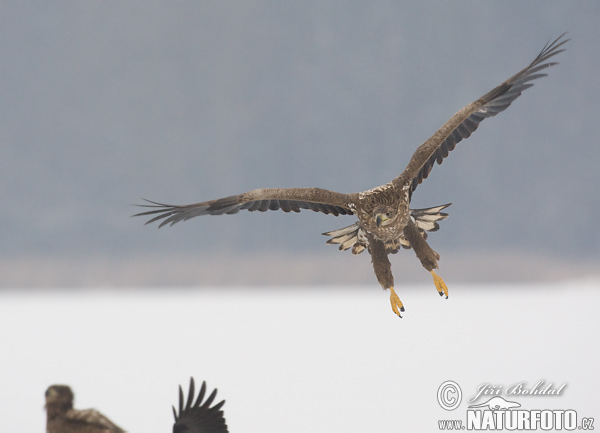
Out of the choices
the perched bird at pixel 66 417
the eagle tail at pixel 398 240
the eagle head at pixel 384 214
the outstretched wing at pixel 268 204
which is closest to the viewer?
the perched bird at pixel 66 417

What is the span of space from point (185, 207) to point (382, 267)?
1.87 metres

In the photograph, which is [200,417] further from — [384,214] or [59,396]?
[384,214]

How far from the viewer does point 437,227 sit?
4.89m

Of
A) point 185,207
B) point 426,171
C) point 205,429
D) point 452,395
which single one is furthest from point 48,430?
point 426,171

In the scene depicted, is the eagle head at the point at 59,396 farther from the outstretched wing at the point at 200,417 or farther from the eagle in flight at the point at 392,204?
the eagle in flight at the point at 392,204

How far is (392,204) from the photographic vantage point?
4.29m

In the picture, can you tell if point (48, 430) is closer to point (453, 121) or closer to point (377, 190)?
point (377, 190)

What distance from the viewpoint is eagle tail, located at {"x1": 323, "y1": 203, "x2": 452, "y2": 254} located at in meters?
4.78

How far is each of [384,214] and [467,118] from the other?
1261 mm

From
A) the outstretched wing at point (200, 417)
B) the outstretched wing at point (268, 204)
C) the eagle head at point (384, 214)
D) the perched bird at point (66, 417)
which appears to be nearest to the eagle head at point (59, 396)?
the perched bird at point (66, 417)

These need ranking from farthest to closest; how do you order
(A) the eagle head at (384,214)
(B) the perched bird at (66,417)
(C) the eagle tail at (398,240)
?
(C) the eagle tail at (398,240), (A) the eagle head at (384,214), (B) the perched bird at (66,417)
